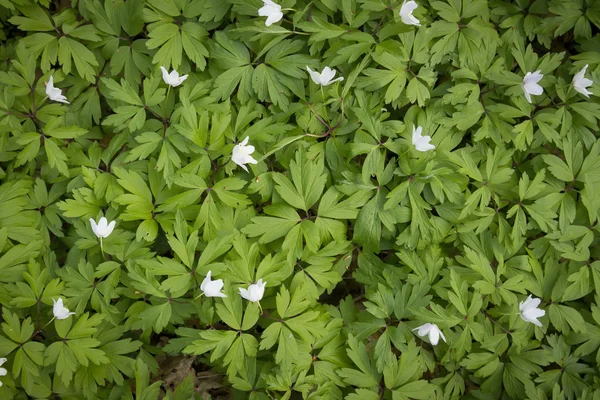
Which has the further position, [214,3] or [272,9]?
[214,3]

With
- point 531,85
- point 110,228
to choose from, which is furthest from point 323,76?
point 110,228

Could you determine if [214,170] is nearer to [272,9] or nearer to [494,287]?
[272,9]

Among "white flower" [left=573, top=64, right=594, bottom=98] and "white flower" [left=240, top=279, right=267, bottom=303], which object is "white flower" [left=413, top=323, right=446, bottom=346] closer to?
"white flower" [left=240, top=279, right=267, bottom=303]

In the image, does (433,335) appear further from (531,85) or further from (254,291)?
(531,85)

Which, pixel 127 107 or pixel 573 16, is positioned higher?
pixel 573 16

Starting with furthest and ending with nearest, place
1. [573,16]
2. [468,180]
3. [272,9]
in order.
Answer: [573,16] → [468,180] → [272,9]

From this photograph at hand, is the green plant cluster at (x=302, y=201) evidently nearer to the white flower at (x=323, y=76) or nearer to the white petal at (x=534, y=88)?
the white petal at (x=534, y=88)

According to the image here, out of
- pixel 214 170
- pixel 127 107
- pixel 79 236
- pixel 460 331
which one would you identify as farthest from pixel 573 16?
pixel 79 236
